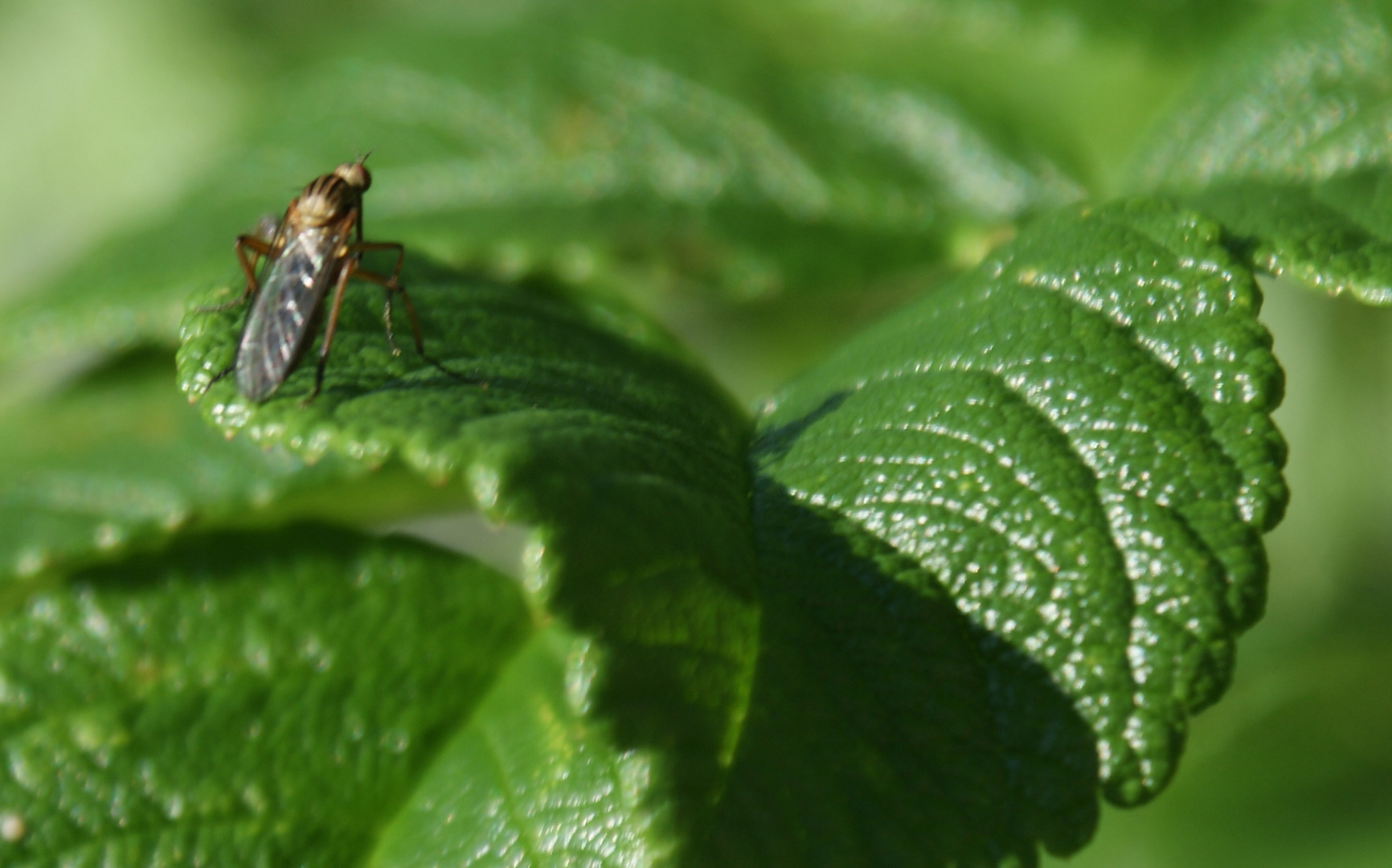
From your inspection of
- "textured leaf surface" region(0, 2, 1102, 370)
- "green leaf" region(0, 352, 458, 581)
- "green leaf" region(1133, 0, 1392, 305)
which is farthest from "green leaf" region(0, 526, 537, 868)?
"green leaf" region(1133, 0, 1392, 305)

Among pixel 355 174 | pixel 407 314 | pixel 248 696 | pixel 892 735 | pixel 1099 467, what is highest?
pixel 355 174

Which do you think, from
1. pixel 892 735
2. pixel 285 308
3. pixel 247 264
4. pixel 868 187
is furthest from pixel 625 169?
pixel 892 735

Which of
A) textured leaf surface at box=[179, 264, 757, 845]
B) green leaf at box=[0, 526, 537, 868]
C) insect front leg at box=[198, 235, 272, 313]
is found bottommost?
textured leaf surface at box=[179, 264, 757, 845]

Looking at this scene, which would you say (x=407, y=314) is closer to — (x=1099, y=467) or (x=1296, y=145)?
(x=1099, y=467)

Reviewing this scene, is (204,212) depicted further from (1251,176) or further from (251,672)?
(1251,176)

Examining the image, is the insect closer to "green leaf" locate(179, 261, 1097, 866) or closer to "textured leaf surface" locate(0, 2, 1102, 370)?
"green leaf" locate(179, 261, 1097, 866)

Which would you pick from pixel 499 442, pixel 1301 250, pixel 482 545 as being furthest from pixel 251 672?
pixel 482 545

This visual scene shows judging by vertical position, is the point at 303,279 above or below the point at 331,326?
above
